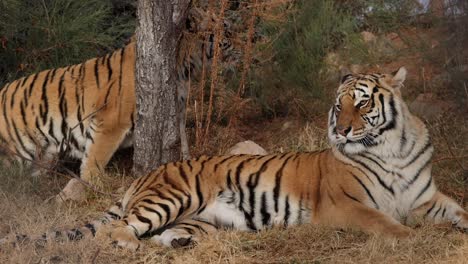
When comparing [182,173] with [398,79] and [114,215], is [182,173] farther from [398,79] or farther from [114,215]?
[398,79]

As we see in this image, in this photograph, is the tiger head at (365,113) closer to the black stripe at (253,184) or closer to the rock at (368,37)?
the black stripe at (253,184)

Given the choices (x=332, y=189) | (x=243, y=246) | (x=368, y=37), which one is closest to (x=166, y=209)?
(x=243, y=246)

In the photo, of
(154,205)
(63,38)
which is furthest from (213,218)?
(63,38)

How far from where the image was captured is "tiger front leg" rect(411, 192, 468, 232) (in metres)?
4.95

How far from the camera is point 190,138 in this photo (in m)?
7.20

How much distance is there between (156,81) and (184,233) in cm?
140

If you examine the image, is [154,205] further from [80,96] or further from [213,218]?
[80,96]

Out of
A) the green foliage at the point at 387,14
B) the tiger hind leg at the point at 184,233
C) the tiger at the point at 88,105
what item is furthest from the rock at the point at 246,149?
the green foliage at the point at 387,14

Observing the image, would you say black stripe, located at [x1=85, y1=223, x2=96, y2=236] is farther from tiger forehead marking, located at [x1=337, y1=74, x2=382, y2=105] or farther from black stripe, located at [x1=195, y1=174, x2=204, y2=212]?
tiger forehead marking, located at [x1=337, y1=74, x2=382, y2=105]

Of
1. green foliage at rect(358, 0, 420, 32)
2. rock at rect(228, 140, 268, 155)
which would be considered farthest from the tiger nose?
green foliage at rect(358, 0, 420, 32)

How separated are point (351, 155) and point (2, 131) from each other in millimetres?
3282

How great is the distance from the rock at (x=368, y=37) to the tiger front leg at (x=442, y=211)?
402 centimetres

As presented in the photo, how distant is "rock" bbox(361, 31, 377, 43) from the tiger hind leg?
429cm

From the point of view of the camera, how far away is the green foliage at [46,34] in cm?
746
